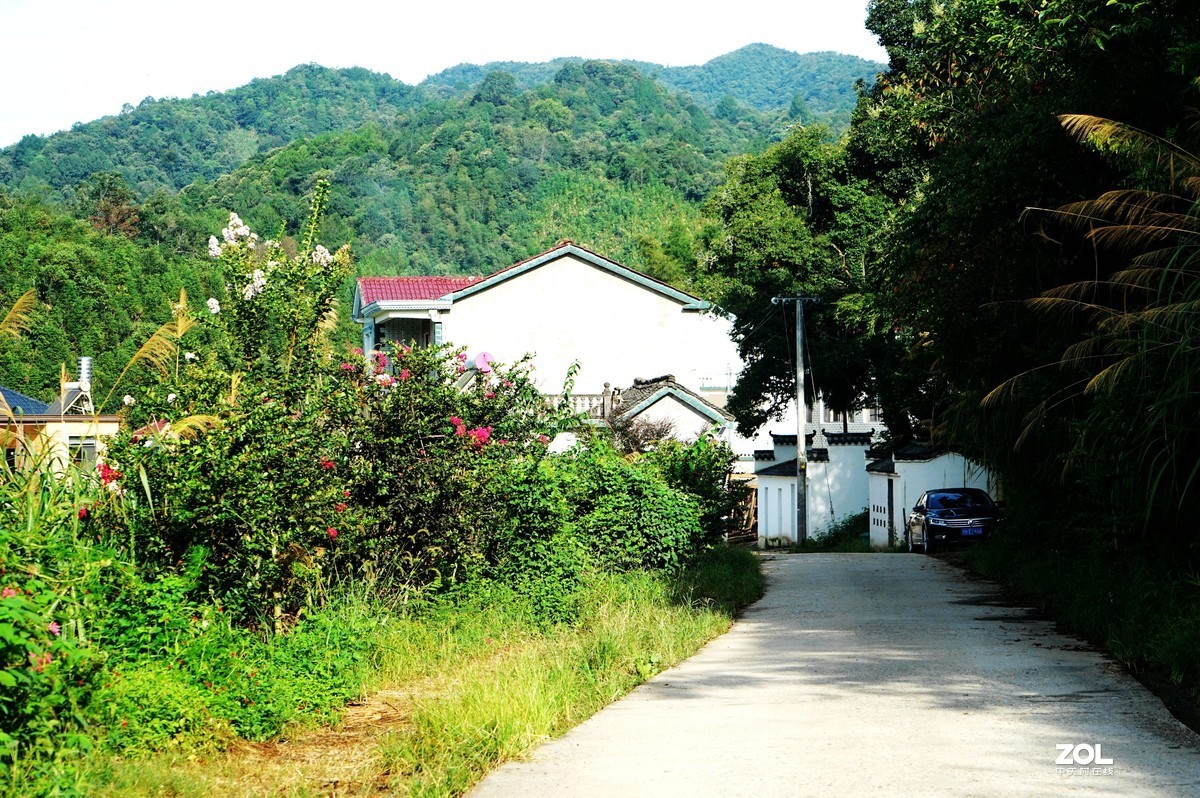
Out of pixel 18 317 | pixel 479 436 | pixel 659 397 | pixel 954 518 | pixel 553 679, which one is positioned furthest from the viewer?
pixel 659 397

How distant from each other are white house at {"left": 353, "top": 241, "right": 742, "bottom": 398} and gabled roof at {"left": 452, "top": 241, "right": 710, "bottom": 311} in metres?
0.04

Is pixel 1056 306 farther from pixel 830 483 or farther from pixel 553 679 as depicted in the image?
pixel 830 483

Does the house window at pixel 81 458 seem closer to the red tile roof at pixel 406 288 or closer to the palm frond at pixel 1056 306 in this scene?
the palm frond at pixel 1056 306

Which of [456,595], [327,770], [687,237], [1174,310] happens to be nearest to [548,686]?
[327,770]

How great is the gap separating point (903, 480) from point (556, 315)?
1350cm

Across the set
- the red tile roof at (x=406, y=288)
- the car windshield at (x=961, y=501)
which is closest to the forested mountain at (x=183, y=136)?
the red tile roof at (x=406, y=288)

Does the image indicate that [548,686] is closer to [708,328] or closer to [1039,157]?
[1039,157]

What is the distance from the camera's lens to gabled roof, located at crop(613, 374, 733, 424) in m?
43.5

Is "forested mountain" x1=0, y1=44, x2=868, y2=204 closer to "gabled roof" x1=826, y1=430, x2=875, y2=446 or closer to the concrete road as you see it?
"gabled roof" x1=826, y1=430, x2=875, y2=446

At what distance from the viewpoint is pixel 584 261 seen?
45781mm

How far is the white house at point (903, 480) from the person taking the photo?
38.4m

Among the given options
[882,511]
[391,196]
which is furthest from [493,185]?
[882,511]

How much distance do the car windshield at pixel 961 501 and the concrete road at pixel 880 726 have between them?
16892 mm

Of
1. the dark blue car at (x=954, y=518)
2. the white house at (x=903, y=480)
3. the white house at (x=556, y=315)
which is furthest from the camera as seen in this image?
the white house at (x=556, y=315)
